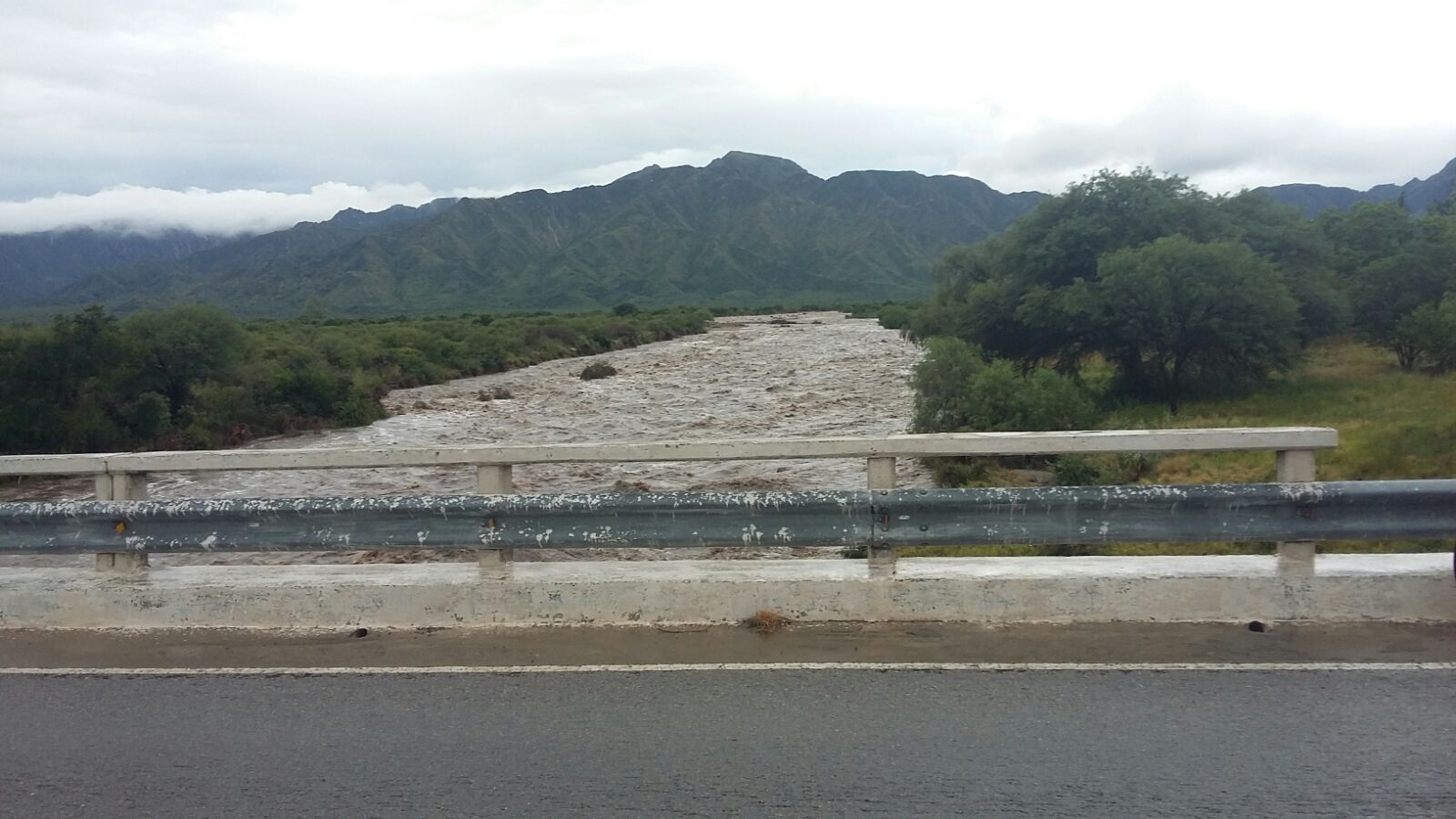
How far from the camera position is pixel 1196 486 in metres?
6.70

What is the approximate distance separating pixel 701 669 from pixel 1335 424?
63.8ft

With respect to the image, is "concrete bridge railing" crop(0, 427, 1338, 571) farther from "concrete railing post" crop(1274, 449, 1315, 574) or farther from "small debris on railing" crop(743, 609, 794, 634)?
"small debris on railing" crop(743, 609, 794, 634)

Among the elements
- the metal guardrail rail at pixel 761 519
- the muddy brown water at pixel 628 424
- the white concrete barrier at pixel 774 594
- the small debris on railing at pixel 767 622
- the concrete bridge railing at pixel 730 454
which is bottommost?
the muddy brown water at pixel 628 424

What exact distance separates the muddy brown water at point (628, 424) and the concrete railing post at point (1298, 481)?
5499 millimetres

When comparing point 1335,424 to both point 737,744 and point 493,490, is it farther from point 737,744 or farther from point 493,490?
point 737,744

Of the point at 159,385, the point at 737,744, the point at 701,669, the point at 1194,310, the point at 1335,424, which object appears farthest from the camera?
the point at 159,385

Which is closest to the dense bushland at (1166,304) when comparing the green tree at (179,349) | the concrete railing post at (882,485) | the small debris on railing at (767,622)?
the concrete railing post at (882,485)

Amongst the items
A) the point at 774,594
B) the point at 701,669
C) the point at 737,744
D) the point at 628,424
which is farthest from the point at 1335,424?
the point at 737,744

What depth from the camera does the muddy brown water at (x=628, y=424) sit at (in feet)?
67.6

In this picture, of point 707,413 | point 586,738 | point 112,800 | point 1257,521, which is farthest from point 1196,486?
point 707,413

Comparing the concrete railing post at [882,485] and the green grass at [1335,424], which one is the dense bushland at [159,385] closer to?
the green grass at [1335,424]

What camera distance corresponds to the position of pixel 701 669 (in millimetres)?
6082

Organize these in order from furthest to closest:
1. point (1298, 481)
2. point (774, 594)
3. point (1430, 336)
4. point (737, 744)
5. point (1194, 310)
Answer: point (1430, 336), point (1194, 310), point (774, 594), point (1298, 481), point (737, 744)

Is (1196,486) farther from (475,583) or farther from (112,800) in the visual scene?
(112,800)
